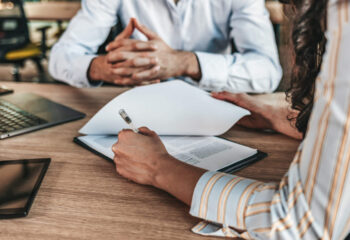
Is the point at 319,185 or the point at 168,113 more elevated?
the point at 319,185

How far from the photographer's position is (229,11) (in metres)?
1.34

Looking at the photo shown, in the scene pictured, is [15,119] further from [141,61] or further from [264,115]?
[264,115]

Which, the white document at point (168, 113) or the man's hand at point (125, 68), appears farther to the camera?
the man's hand at point (125, 68)

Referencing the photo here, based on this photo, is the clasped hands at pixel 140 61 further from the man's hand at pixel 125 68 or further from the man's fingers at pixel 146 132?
the man's fingers at pixel 146 132

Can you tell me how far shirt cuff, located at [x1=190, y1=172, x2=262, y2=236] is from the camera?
461 mm

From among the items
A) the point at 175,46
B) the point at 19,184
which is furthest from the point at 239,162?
the point at 175,46

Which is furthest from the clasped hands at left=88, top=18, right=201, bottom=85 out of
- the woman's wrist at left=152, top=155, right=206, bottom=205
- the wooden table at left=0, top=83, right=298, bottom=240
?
the woman's wrist at left=152, top=155, right=206, bottom=205

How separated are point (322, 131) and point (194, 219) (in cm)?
23

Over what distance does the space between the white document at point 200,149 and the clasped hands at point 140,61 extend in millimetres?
365

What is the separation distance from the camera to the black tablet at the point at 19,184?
520mm

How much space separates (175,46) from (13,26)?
2670 mm

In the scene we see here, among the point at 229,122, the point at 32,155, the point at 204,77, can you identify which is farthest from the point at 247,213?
the point at 204,77

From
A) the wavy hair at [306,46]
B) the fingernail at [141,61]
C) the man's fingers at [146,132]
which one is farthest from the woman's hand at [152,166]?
the fingernail at [141,61]

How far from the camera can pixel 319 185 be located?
37cm
